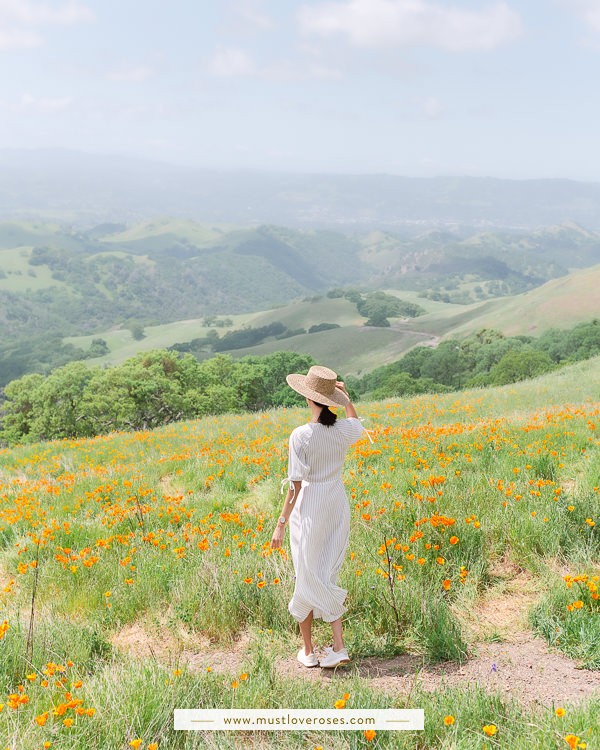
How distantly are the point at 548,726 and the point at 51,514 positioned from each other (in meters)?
6.96

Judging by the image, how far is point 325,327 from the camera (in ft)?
617

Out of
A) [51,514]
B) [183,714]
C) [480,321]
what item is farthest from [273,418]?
[480,321]

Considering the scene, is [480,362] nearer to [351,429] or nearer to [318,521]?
[351,429]

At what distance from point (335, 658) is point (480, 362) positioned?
90394 millimetres

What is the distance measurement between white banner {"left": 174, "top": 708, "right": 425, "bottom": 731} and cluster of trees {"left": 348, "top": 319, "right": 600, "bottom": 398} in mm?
61306

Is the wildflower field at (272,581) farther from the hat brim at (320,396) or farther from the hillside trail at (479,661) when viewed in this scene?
the hat brim at (320,396)

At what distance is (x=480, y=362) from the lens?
3484 inches

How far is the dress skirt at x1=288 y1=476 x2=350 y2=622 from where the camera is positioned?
4012 millimetres

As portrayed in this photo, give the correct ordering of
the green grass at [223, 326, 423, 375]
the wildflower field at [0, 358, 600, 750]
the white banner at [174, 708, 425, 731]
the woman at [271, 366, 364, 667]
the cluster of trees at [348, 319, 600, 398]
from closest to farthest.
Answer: the white banner at [174, 708, 425, 731] → the wildflower field at [0, 358, 600, 750] → the woman at [271, 366, 364, 667] → the cluster of trees at [348, 319, 600, 398] → the green grass at [223, 326, 423, 375]

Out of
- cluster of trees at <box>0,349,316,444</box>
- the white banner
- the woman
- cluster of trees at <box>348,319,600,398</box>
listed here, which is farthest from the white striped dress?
cluster of trees at <box>348,319,600,398</box>

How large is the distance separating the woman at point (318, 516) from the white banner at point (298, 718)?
930 millimetres

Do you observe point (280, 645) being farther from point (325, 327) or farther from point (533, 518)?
point (325, 327)

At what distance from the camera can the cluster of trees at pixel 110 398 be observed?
1581 inches

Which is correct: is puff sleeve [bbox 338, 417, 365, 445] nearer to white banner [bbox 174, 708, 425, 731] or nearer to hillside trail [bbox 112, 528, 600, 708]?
hillside trail [bbox 112, 528, 600, 708]
